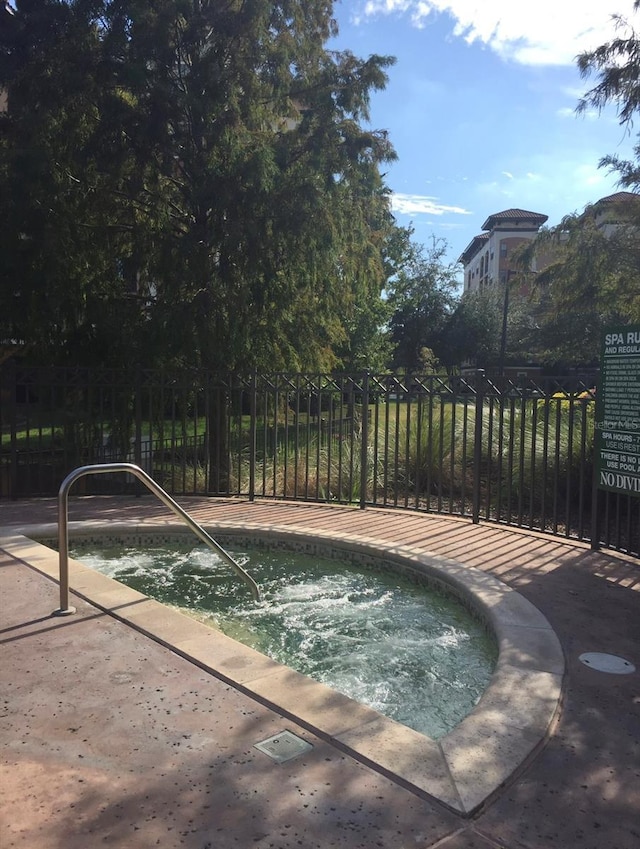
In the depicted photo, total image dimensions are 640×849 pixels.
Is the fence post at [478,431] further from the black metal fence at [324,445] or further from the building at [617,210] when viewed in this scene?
the building at [617,210]

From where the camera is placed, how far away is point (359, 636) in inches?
190

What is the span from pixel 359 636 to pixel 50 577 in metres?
2.54

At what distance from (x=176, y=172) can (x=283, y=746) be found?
918 cm

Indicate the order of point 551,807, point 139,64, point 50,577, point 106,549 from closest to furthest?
point 551,807 → point 50,577 → point 106,549 → point 139,64

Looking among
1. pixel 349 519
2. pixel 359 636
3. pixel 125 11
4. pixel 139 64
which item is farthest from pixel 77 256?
pixel 359 636

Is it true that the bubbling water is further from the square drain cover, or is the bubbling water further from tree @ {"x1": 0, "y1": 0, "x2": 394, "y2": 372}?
tree @ {"x1": 0, "y1": 0, "x2": 394, "y2": 372}

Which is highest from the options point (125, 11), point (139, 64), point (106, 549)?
point (125, 11)

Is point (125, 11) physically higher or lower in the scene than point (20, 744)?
higher

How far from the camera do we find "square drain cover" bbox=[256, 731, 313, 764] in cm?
280

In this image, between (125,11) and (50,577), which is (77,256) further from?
(50,577)

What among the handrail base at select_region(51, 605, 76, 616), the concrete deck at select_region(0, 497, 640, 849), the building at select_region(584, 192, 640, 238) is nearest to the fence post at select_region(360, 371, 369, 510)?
the concrete deck at select_region(0, 497, 640, 849)

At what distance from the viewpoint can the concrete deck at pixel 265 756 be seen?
2.39 meters

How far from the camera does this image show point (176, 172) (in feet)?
33.1

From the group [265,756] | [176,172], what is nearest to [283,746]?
[265,756]
